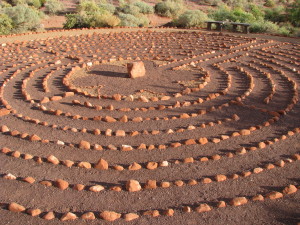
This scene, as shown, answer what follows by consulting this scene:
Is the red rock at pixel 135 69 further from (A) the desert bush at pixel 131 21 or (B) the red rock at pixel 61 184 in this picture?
(A) the desert bush at pixel 131 21

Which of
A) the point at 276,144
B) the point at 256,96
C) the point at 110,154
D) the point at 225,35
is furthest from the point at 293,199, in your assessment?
the point at 225,35

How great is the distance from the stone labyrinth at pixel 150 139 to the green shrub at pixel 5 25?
264 inches

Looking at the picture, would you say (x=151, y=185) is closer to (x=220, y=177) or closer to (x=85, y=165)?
(x=220, y=177)

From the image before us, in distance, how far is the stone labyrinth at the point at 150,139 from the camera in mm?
5500

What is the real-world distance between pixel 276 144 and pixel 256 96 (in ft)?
9.81

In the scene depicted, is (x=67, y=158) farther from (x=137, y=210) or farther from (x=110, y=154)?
(x=137, y=210)

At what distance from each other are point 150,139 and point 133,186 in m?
1.91

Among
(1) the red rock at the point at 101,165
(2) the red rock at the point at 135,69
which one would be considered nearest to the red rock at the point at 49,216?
(1) the red rock at the point at 101,165

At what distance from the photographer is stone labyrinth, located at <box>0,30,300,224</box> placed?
550 centimetres

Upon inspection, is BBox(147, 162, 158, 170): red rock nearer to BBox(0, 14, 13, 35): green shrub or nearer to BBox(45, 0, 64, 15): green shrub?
BBox(0, 14, 13, 35): green shrub

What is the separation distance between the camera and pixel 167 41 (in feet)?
57.5

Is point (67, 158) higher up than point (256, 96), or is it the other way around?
point (256, 96)

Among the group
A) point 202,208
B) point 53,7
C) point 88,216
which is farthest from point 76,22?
point 202,208

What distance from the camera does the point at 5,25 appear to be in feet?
67.9
